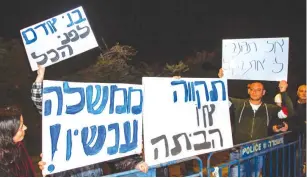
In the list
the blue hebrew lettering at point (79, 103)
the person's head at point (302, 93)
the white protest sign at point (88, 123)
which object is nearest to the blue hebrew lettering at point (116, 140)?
the white protest sign at point (88, 123)

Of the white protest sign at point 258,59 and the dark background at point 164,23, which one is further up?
the dark background at point 164,23

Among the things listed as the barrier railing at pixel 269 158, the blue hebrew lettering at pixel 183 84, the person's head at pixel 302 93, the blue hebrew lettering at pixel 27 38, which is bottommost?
the barrier railing at pixel 269 158

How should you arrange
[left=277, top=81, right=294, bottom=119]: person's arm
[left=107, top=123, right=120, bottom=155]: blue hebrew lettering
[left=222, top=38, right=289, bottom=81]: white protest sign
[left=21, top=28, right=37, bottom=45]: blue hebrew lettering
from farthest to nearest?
[left=277, top=81, right=294, bottom=119]: person's arm, [left=222, top=38, right=289, bottom=81]: white protest sign, [left=21, top=28, right=37, bottom=45]: blue hebrew lettering, [left=107, top=123, right=120, bottom=155]: blue hebrew lettering

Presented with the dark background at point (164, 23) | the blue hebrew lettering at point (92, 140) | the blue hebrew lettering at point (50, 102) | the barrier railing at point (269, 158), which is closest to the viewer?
the blue hebrew lettering at point (50, 102)

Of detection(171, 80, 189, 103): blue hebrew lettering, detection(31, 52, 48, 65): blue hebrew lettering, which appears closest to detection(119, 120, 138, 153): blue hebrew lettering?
detection(171, 80, 189, 103): blue hebrew lettering

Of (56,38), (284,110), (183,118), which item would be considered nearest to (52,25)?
(56,38)

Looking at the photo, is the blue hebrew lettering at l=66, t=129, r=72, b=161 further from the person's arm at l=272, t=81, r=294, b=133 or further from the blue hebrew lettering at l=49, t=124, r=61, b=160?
the person's arm at l=272, t=81, r=294, b=133

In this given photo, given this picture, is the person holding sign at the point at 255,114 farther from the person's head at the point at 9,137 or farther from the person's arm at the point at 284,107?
the person's head at the point at 9,137

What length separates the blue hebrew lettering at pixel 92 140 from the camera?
241 cm

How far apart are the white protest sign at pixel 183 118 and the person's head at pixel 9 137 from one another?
813 millimetres

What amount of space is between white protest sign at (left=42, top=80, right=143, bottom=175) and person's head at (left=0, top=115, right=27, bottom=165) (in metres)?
0.31

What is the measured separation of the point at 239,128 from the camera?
387 centimetres

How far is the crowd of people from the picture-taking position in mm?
2451

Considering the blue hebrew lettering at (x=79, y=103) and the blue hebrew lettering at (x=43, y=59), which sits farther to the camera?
the blue hebrew lettering at (x=43, y=59)
